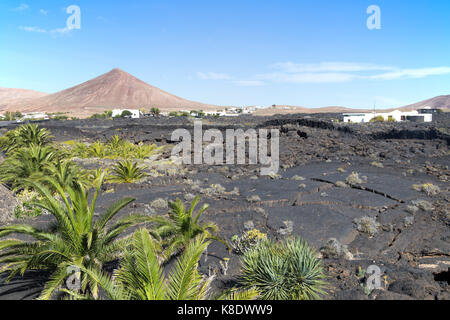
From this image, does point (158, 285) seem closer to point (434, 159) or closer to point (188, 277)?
point (188, 277)

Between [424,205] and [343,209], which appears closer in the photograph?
[343,209]

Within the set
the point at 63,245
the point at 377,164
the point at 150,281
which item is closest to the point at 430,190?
the point at 377,164

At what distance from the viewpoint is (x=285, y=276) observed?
4.72 m

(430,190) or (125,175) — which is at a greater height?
(125,175)

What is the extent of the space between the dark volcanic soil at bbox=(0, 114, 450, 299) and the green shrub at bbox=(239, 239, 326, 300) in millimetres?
395

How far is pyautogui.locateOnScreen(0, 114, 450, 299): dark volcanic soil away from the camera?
556 cm

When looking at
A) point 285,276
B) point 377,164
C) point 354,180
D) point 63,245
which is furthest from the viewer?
point 377,164

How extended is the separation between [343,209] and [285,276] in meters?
6.73

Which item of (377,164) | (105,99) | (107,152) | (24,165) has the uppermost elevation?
(105,99)

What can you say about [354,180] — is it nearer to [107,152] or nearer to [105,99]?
[107,152]

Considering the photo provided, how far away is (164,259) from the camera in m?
→ 6.03

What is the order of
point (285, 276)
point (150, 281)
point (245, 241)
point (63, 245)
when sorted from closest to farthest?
point (150, 281)
point (285, 276)
point (63, 245)
point (245, 241)

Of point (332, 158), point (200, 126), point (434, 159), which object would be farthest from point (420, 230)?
point (200, 126)
